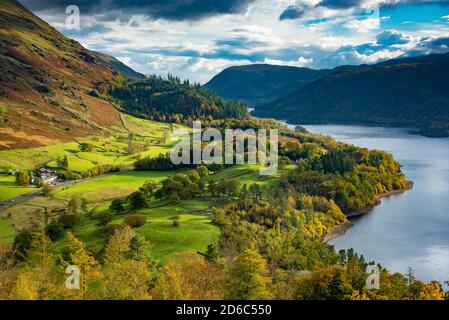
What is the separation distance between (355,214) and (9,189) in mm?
116751

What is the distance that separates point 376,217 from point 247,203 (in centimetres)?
4718

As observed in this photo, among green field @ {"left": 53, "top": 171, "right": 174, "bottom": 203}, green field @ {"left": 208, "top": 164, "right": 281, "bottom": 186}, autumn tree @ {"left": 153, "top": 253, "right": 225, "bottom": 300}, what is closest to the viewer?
autumn tree @ {"left": 153, "top": 253, "right": 225, "bottom": 300}

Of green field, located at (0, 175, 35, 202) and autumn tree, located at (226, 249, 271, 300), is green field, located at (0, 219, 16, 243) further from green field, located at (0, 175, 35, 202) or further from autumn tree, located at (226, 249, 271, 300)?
autumn tree, located at (226, 249, 271, 300)

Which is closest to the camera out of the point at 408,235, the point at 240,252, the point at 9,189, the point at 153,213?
the point at 240,252

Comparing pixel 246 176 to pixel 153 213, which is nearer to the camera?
pixel 153 213

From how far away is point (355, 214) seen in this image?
156 meters

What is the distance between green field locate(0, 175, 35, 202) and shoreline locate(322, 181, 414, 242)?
102 meters

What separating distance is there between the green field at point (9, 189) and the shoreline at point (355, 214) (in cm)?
10246

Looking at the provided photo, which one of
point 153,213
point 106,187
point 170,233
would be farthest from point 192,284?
point 106,187

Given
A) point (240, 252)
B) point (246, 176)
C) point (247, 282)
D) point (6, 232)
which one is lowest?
point (6, 232)

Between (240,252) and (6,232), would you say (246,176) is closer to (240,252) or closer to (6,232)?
(6,232)

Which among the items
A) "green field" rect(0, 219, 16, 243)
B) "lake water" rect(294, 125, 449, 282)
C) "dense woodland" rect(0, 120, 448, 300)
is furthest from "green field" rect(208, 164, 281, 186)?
"green field" rect(0, 219, 16, 243)

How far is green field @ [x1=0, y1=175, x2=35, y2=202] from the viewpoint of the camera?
160 metres
